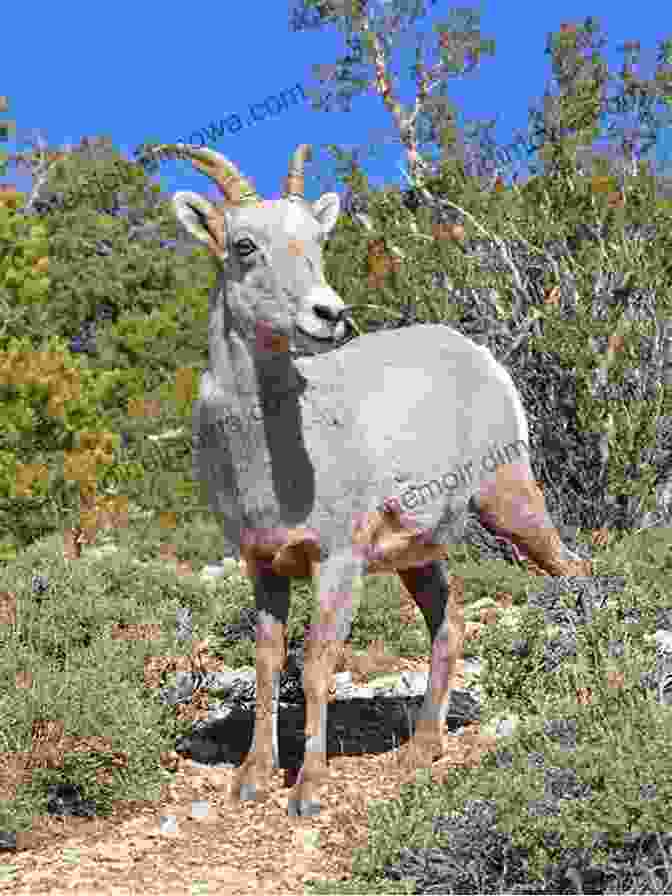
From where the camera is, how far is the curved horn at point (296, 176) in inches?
198

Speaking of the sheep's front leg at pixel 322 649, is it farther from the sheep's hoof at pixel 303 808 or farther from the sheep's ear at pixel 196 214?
the sheep's ear at pixel 196 214

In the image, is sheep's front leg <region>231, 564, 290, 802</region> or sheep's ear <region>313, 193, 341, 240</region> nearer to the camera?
sheep's ear <region>313, 193, 341, 240</region>

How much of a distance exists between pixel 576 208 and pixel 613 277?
1.11m

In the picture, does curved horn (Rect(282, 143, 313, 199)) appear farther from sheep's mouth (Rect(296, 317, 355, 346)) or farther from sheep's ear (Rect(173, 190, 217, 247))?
sheep's mouth (Rect(296, 317, 355, 346))

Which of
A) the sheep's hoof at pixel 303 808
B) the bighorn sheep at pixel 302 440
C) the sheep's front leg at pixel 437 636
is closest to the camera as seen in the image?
the bighorn sheep at pixel 302 440

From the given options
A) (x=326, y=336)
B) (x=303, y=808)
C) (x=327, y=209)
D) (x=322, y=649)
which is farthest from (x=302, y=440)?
(x=303, y=808)

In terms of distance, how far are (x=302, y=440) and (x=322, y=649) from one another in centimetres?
90

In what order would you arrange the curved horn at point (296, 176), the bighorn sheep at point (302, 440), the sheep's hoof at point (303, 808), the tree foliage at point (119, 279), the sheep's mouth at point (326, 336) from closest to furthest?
the sheep's mouth at point (326, 336) < the bighorn sheep at point (302, 440) < the sheep's hoof at point (303, 808) < the curved horn at point (296, 176) < the tree foliage at point (119, 279)

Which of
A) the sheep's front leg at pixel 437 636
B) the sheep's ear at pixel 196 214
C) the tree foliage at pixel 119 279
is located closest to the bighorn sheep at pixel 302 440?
the sheep's ear at pixel 196 214

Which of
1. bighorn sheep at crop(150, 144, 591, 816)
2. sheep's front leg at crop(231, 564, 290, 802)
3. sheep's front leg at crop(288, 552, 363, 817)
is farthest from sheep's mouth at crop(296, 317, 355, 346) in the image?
sheep's front leg at crop(231, 564, 290, 802)

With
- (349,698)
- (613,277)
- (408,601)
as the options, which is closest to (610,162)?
(613,277)

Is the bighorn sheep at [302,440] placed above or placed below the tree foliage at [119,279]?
below

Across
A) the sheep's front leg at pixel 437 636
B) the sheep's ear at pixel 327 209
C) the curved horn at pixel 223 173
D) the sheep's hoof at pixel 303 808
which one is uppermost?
the curved horn at pixel 223 173

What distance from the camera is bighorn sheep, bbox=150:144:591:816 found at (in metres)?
4.66
